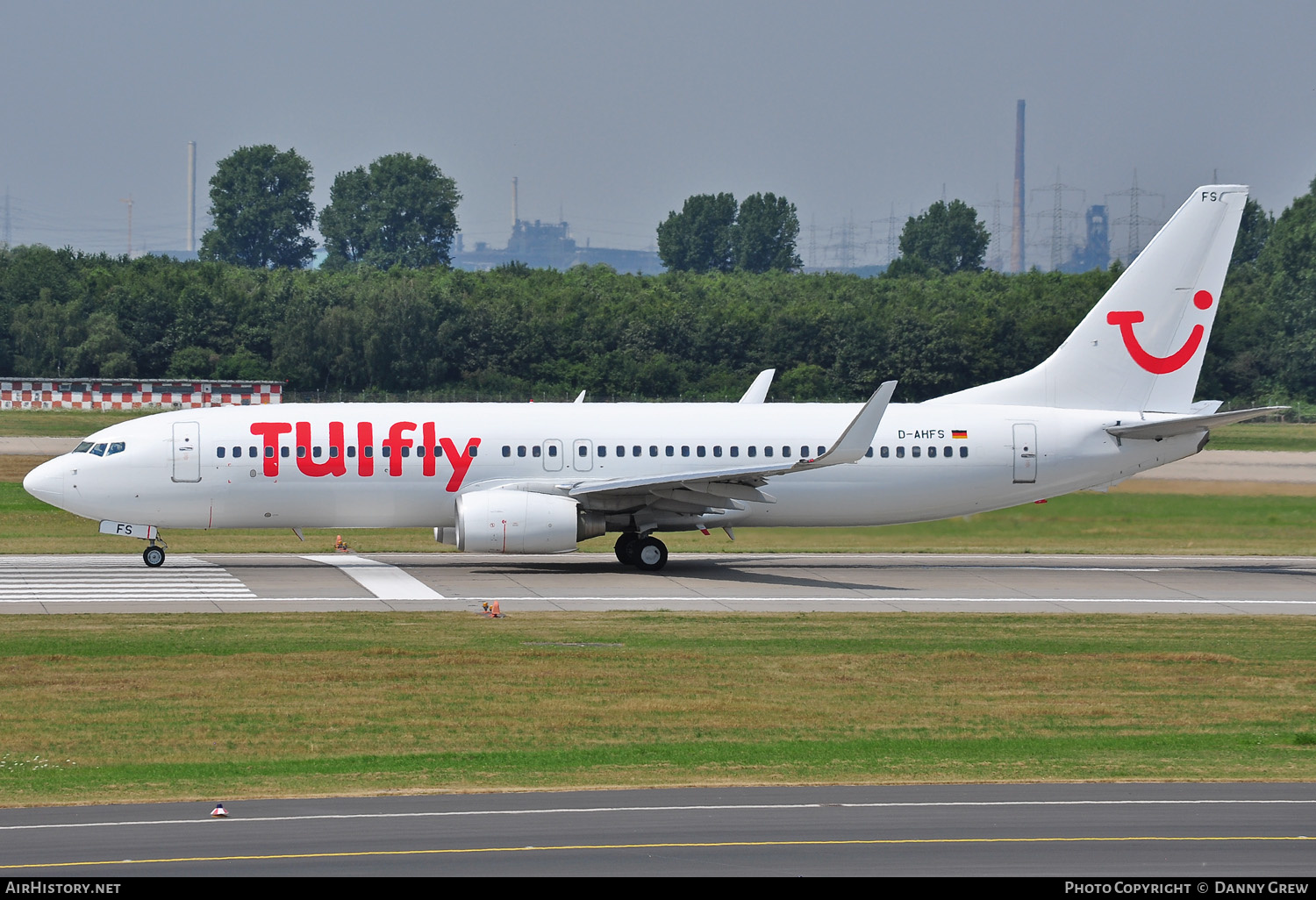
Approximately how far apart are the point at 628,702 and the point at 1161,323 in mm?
22364

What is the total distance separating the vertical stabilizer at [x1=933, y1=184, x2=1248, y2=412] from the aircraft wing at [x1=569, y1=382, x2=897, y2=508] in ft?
21.7

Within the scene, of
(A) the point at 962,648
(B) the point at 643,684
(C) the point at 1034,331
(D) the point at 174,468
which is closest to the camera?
(B) the point at 643,684

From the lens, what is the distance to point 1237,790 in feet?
56.6

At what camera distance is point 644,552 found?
37.8m

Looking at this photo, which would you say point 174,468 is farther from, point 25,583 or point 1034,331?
point 1034,331

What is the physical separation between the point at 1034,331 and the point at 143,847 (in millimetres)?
77949

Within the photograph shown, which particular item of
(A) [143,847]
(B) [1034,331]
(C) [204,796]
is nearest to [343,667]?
(C) [204,796]

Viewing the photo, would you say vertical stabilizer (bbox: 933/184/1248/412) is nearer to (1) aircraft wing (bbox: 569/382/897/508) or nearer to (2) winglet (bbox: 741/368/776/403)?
(1) aircraft wing (bbox: 569/382/897/508)

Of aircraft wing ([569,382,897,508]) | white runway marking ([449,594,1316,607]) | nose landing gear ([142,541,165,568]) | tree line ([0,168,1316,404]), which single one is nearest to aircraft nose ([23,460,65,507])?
nose landing gear ([142,541,165,568])

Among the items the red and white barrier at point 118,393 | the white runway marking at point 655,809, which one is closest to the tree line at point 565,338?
the red and white barrier at point 118,393

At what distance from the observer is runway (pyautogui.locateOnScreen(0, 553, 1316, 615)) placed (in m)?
31.9

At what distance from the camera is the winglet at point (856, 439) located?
3416 cm

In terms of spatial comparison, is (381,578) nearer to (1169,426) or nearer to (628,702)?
(628,702)

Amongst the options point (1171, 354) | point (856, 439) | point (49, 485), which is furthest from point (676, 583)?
point (49, 485)
